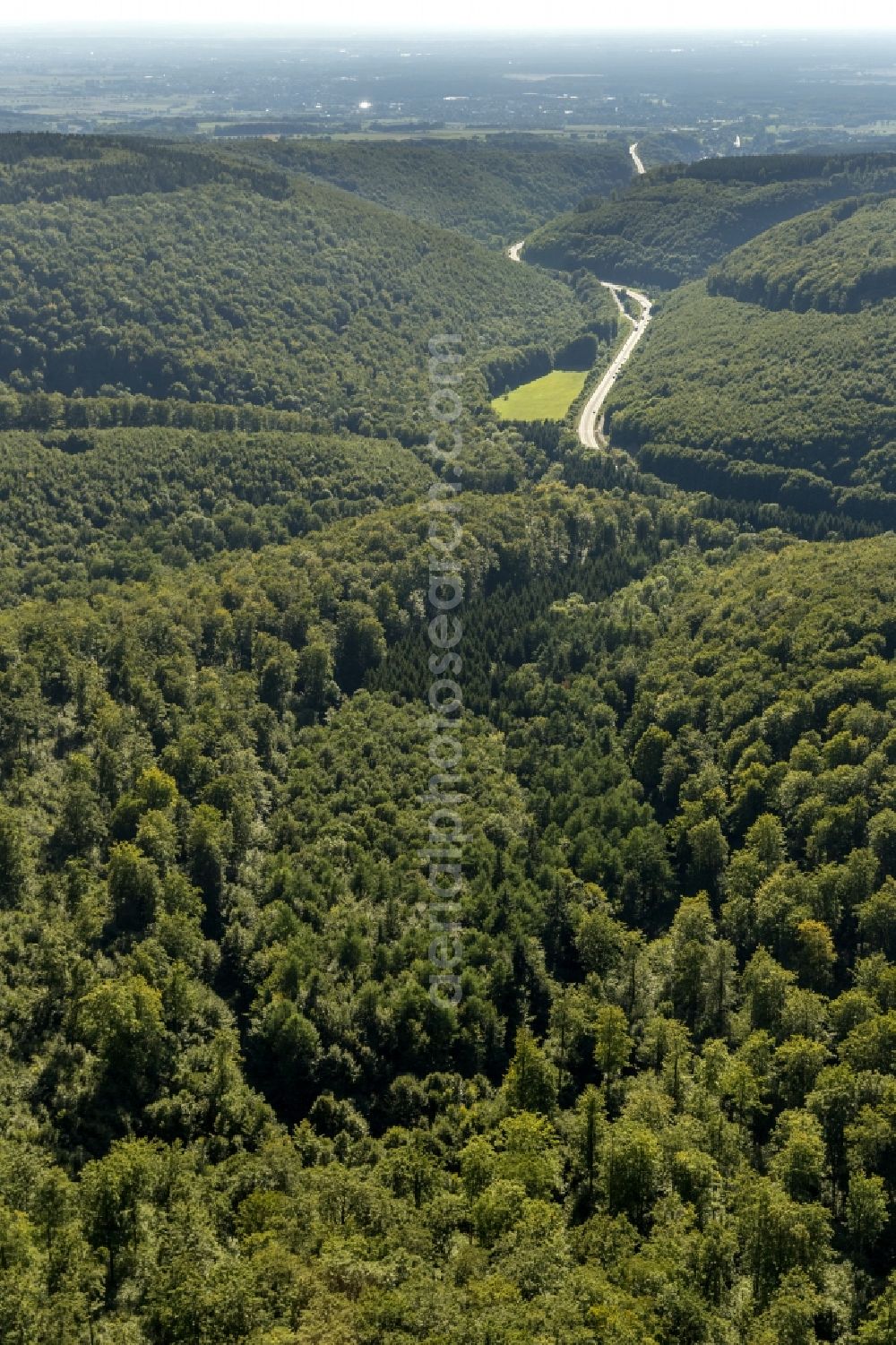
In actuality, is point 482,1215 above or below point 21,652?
below

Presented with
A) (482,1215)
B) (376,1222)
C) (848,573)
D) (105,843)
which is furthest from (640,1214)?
(848,573)

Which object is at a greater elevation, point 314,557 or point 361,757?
point 314,557

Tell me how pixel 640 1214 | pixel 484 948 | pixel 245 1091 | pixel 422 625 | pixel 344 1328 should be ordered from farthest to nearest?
pixel 422 625
pixel 484 948
pixel 245 1091
pixel 640 1214
pixel 344 1328

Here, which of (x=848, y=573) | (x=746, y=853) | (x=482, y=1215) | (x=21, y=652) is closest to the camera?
(x=482, y=1215)

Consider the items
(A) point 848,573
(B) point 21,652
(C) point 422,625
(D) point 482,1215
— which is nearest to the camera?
(D) point 482,1215

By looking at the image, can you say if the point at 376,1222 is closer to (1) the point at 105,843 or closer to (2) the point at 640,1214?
(2) the point at 640,1214

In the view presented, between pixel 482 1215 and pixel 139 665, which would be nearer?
pixel 482 1215

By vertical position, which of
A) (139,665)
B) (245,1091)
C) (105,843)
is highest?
(139,665)

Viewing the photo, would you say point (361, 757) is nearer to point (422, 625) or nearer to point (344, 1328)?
point (422, 625)

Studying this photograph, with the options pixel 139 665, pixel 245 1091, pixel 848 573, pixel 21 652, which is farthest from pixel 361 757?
pixel 848 573
